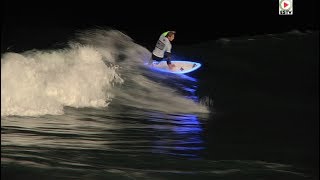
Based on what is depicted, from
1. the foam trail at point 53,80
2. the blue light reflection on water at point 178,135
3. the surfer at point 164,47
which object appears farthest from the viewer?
the surfer at point 164,47

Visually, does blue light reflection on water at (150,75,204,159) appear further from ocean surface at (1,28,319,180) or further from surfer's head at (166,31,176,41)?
surfer's head at (166,31,176,41)

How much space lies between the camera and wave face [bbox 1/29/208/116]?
1.74 m

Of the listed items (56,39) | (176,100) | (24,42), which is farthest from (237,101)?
(24,42)

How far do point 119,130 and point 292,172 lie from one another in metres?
0.97

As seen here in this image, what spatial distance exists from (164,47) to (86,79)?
51 cm

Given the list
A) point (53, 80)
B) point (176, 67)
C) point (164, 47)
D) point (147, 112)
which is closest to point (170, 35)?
point (164, 47)

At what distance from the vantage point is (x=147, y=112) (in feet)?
7.11

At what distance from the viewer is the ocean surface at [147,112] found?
1.74m

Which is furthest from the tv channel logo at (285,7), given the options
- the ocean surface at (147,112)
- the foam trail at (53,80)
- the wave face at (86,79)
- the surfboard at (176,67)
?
the foam trail at (53,80)

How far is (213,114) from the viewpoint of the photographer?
2324 millimetres

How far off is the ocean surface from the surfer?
6cm

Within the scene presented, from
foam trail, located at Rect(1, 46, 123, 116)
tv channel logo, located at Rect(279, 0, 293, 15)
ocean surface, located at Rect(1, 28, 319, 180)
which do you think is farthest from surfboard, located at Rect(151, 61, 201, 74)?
tv channel logo, located at Rect(279, 0, 293, 15)

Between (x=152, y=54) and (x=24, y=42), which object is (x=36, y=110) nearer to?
(x=24, y=42)

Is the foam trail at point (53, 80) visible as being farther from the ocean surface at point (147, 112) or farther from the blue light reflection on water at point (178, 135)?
the blue light reflection on water at point (178, 135)
